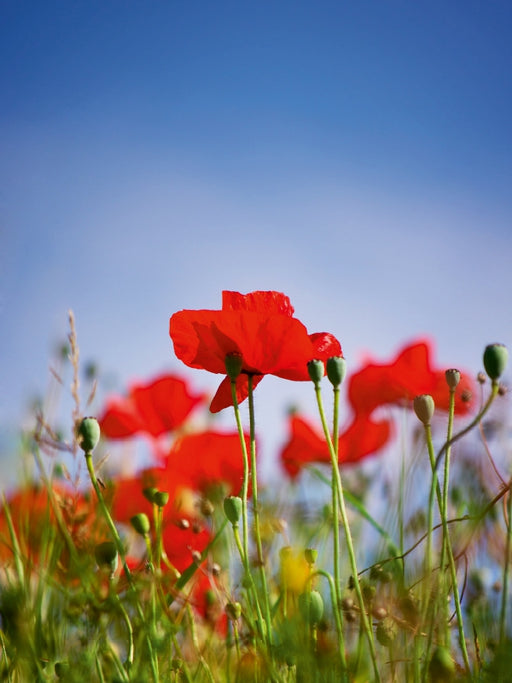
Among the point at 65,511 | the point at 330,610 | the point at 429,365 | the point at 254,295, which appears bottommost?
the point at 330,610

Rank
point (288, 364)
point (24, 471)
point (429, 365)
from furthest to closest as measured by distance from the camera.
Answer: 1. point (429, 365)
2. point (288, 364)
3. point (24, 471)

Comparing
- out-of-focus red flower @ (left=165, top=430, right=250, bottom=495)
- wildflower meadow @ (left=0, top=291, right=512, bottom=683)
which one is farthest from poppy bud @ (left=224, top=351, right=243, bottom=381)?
out-of-focus red flower @ (left=165, top=430, right=250, bottom=495)

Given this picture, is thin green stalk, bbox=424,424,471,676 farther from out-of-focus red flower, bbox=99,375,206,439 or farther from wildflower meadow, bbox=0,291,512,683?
out-of-focus red flower, bbox=99,375,206,439

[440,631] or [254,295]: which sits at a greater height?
[254,295]

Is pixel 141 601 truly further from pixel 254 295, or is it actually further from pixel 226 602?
pixel 254 295

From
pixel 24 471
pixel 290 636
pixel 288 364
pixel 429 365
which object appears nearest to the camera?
pixel 290 636

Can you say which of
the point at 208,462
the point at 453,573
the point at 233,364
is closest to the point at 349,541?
the point at 453,573

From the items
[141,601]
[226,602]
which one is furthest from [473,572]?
[141,601]

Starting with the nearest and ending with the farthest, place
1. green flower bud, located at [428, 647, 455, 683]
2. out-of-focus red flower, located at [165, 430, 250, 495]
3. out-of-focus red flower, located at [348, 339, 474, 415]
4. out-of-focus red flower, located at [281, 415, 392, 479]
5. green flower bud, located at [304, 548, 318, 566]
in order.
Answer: green flower bud, located at [428, 647, 455, 683]
green flower bud, located at [304, 548, 318, 566]
out-of-focus red flower, located at [165, 430, 250, 495]
out-of-focus red flower, located at [348, 339, 474, 415]
out-of-focus red flower, located at [281, 415, 392, 479]
